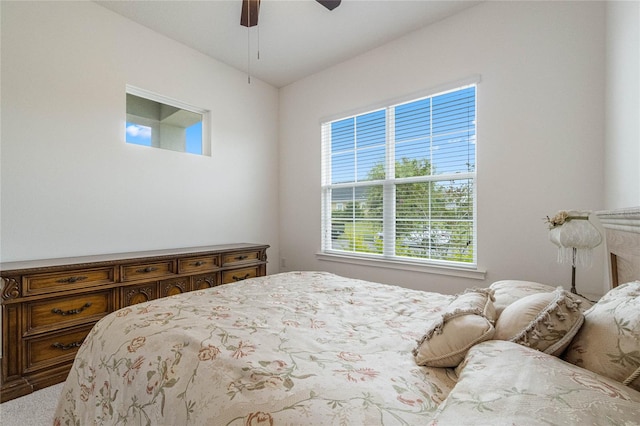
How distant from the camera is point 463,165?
269cm

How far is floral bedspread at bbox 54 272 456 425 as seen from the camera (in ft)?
2.42

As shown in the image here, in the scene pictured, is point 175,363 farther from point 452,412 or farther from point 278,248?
point 278,248

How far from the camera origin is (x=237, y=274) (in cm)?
319

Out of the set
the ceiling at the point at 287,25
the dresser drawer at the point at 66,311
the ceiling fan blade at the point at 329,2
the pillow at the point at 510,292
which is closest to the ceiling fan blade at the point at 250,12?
the ceiling at the point at 287,25

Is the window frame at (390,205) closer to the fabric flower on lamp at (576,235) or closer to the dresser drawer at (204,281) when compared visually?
the fabric flower on lamp at (576,235)

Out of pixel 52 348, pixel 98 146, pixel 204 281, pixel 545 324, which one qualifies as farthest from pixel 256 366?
pixel 98 146

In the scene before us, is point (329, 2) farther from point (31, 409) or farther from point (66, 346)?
point (31, 409)

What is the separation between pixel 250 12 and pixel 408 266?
2.81 metres

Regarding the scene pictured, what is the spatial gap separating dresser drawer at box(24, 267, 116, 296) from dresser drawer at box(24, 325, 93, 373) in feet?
1.09

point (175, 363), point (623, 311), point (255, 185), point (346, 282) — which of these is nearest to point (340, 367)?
point (175, 363)

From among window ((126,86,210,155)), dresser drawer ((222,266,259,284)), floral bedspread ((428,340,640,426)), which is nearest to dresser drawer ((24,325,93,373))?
dresser drawer ((222,266,259,284))

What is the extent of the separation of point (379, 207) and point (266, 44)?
7.23 ft

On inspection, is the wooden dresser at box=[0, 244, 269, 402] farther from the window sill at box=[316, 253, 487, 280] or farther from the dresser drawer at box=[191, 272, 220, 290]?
the window sill at box=[316, 253, 487, 280]

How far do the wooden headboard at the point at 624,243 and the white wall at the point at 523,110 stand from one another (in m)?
0.79
